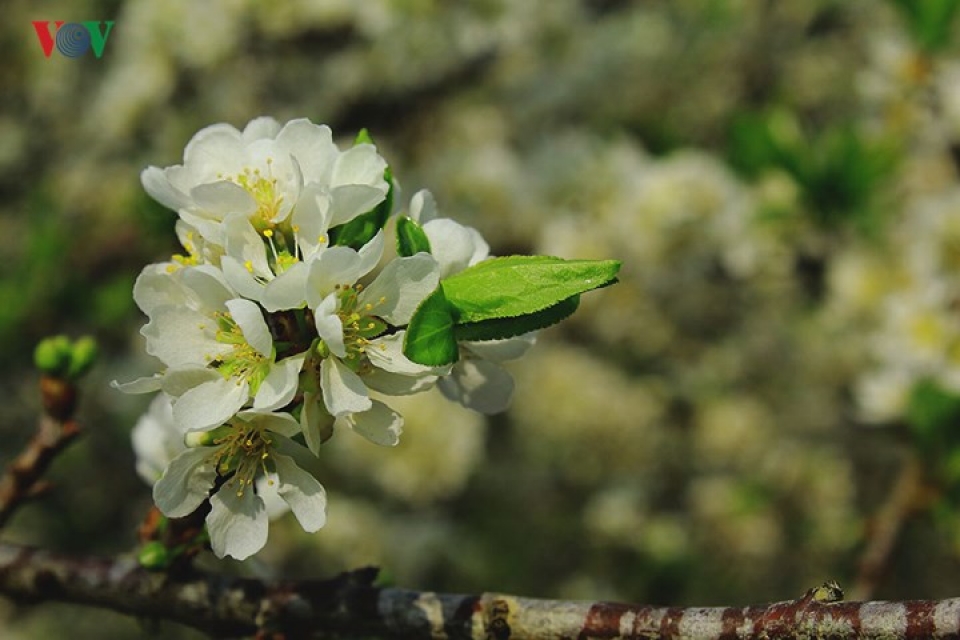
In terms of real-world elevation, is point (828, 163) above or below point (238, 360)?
above

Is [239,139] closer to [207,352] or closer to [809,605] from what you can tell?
[207,352]

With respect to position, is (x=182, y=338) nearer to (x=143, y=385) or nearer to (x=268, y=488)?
(x=143, y=385)

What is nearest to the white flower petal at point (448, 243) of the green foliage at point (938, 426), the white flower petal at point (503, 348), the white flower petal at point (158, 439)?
the white flower petal at point (503, 348)

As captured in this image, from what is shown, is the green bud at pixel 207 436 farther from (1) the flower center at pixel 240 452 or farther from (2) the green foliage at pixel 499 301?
(2) the green foliage at pixel 499 301

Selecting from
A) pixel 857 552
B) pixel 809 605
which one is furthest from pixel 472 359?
pixel 857 552

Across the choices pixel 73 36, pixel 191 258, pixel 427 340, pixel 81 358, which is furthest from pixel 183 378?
pixel 73 36

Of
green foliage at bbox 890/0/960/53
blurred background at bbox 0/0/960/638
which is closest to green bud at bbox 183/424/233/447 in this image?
blurred background at bbox 0/0/960/638
